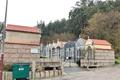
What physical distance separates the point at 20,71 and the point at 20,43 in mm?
5013

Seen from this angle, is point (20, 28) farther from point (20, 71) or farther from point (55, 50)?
point (55, 50)

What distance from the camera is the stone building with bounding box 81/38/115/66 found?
108 feet

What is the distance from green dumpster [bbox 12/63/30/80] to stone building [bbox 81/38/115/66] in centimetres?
953

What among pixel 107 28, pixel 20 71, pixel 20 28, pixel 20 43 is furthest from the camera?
→ pixel 107 28

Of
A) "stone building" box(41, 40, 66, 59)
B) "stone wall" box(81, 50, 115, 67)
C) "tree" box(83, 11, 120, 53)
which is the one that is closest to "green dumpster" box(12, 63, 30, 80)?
"stone wall" box(81, 50, 115, 67)

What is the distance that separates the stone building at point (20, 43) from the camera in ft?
90.4

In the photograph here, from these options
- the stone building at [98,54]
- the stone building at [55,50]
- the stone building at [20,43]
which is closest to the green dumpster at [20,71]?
the stone building at [20,43]

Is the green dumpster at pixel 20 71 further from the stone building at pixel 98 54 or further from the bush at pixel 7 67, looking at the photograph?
the stone building at pixel 98 54

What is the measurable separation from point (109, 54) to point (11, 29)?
12504mm

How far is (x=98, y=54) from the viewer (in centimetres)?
3391

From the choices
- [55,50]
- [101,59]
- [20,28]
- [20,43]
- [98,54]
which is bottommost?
[101,59]

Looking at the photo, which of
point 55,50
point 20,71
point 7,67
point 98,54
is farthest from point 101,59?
point 55,50

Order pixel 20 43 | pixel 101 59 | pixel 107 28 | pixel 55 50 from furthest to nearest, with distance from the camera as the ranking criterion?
1. pixel 55 50
2. pixel 107 28
3. pixel 101 59
4. pixel 20 43

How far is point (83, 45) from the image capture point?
35.8m
